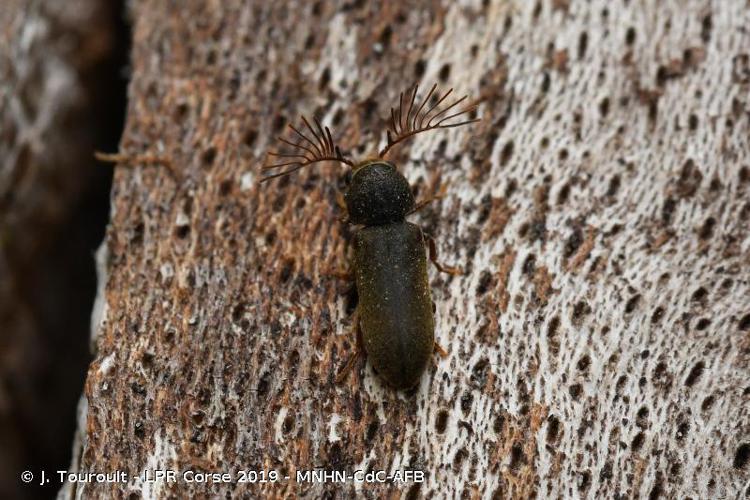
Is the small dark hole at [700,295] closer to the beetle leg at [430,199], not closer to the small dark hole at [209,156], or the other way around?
the beetle leg at [430,199]

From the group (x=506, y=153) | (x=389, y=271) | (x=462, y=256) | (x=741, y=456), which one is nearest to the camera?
(x=741, y=456)

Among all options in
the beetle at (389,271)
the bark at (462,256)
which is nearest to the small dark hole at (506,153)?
the bark at (462,256)

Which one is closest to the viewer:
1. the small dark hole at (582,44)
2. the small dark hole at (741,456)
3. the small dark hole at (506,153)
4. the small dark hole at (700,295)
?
the small dark hole at (741,456)

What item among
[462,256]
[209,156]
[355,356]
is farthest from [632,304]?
[209,156]

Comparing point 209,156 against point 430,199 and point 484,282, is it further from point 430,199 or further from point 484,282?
point 484,282

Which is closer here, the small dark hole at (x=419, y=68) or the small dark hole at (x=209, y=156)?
the small dark hole at (x=209, y=156)

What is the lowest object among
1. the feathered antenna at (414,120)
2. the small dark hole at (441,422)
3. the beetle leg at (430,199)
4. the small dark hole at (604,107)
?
the small dark hole at (441,422)

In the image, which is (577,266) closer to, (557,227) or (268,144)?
(557,227)
